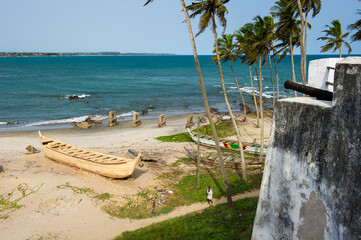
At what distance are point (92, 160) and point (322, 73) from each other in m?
13.5

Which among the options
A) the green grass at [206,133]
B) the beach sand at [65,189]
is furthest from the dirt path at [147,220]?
the green grass at [206,133]

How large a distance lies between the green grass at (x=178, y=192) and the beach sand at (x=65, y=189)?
0.53 meters

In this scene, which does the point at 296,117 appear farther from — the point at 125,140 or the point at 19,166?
the point at 125,140

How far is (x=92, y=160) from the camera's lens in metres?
17.3

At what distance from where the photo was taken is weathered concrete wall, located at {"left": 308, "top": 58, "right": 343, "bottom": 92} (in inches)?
320

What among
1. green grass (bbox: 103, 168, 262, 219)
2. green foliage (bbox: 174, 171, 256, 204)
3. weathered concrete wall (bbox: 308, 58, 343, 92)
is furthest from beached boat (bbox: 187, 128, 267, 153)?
weathered concrete wall (bbox: 308, 58, 343, 92)

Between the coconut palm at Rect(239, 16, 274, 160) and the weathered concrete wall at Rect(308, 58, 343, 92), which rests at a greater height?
the coconut palm at Rect(239, 16, 274, 160)

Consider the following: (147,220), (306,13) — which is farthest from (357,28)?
(147,220)

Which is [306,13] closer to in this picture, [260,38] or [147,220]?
[260,38]

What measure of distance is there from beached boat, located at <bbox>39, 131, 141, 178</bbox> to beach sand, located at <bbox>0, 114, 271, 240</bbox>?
42 centimetres

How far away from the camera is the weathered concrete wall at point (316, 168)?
4.40m

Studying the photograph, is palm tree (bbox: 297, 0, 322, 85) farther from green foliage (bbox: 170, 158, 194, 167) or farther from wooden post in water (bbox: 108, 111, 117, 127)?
wooden post in water (bbox: 108, 111, 117, 127)

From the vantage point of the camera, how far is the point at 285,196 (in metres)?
5.22

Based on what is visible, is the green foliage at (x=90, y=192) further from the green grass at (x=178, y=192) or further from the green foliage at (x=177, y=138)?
the green foliage at (x=177, y=138)
